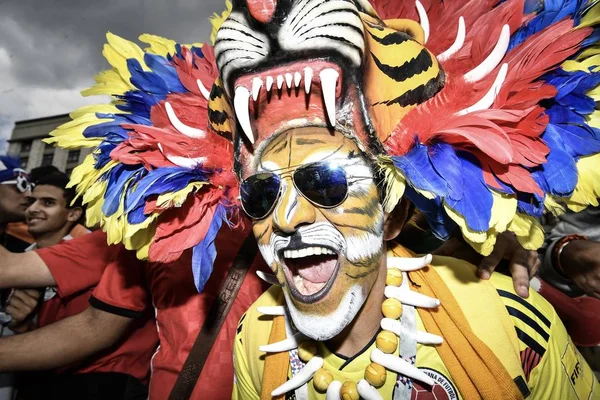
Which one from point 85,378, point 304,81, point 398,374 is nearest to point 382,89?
point 304,81

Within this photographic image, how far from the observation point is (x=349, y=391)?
1406 millimetres

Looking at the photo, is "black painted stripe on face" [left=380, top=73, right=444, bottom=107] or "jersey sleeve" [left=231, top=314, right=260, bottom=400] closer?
"black painted stripe on face" [left=380, top=73, right=444, bottom=107]

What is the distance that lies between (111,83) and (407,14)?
1300 mm

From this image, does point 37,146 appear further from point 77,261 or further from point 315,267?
point 315,267

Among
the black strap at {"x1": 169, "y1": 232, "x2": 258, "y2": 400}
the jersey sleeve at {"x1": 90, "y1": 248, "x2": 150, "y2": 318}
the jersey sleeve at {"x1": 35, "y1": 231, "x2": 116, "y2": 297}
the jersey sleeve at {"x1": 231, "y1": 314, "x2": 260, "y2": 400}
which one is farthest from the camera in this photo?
the jersey sleeve at {"x1": 35, "y1": 231, "x2": 116, "y2": 297}

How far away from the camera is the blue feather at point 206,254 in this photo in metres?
1.61

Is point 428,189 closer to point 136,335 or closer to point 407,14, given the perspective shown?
point 407,14

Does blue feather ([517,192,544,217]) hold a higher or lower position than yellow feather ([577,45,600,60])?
lower

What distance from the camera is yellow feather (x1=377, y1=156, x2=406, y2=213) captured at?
4.30 ft

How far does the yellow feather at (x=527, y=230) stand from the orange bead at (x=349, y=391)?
2.35 ft

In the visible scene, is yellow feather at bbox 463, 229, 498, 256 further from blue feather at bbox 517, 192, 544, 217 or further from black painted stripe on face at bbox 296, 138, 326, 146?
black painted stripe on face at bbox 296, 138, 326, 146

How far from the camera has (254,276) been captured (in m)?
2.05

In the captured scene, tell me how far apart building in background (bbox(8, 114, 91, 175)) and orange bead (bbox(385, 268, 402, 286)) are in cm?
3080

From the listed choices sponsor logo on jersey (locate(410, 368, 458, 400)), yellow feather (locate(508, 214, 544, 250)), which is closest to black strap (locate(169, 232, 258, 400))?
sponsor logo on jersey (locate(410, 368, 458, 400))
